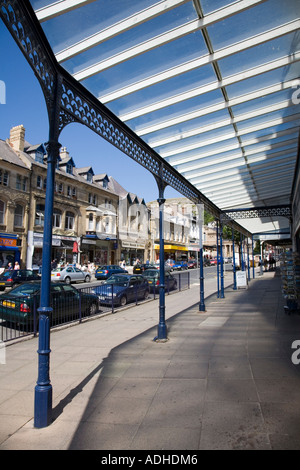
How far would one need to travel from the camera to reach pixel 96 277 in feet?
99.6

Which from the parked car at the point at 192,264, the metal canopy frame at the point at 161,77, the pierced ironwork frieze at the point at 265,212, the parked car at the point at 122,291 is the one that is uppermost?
the metal canopy frame at the point at 161,77

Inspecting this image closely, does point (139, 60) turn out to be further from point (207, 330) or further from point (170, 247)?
point (170, 247)

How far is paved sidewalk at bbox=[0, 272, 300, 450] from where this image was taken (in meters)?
3.09

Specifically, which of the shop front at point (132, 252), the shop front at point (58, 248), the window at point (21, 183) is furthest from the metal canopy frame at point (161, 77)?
the shop front at point (132, 252)

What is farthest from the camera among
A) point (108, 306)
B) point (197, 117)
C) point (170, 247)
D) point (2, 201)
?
point (170, 247)

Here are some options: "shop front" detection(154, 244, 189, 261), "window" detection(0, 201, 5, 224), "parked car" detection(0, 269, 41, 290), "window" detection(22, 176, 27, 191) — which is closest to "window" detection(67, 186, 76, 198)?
"window" detection(22, 176, 27, 191)

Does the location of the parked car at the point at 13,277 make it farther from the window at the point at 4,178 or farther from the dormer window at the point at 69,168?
the dormer window at the point at 69,168

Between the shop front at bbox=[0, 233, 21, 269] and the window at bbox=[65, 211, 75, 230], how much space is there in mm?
7199

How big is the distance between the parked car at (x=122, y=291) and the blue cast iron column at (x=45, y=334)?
795 cm

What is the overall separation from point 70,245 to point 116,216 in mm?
9962

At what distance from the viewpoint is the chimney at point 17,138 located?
100 ft

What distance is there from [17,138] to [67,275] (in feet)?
51.1

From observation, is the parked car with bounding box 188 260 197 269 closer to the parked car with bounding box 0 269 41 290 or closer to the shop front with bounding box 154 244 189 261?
the shop front with bounding box 154 244 189 261
